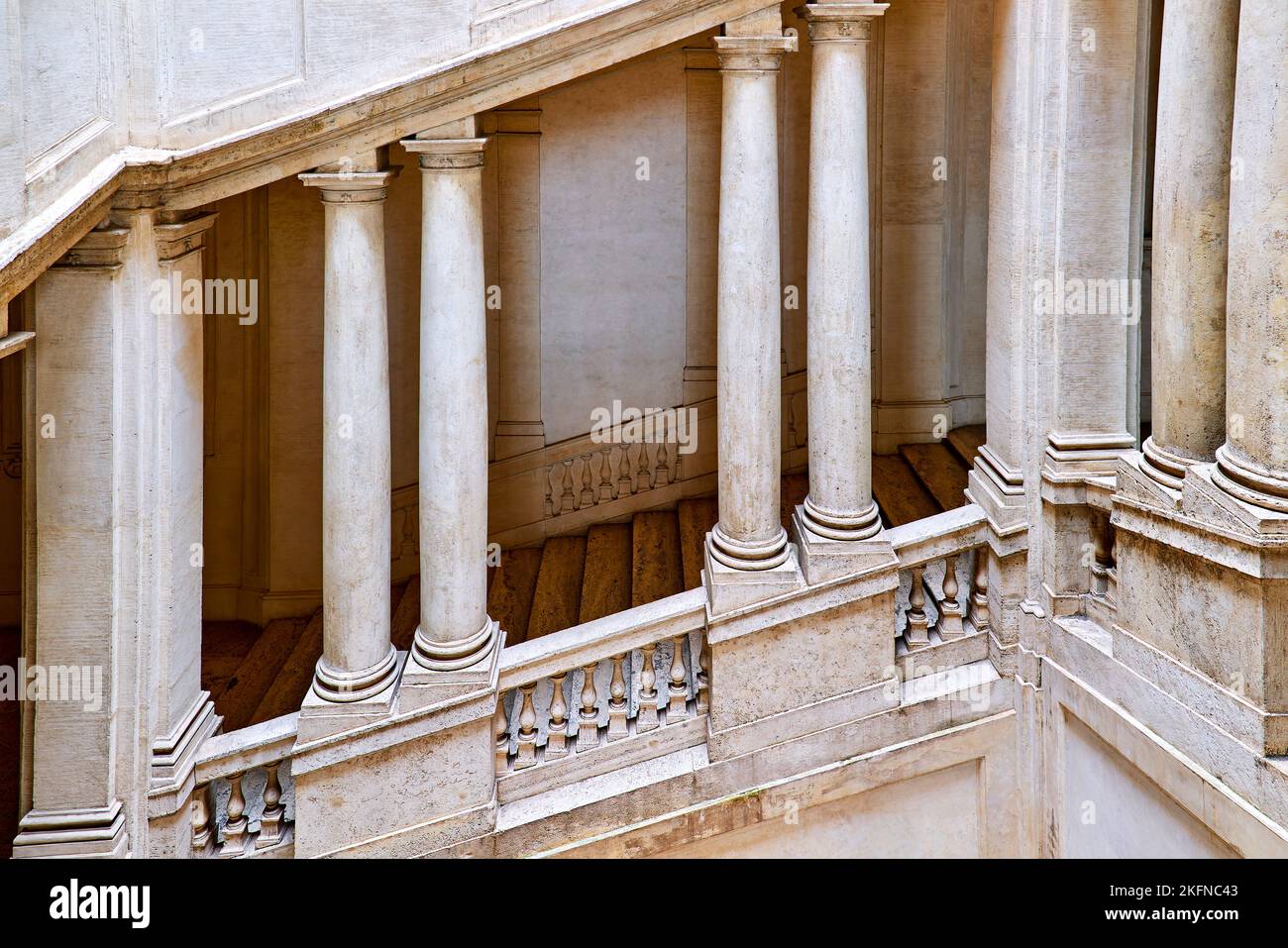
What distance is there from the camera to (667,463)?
43.1 ft

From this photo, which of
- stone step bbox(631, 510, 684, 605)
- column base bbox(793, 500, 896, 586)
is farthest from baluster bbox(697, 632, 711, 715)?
stone step bbox(631, 510, 684, 605)

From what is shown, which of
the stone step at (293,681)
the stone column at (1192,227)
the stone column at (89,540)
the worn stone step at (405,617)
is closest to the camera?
the stone column at (1192,227)

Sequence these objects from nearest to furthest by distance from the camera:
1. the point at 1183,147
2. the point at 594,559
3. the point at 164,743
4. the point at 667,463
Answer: the point at 1183,147 → the point at 164,743 → the point at 594,559 → the point at 667,463

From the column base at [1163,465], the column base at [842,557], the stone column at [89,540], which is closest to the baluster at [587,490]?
the column base at [842,557]

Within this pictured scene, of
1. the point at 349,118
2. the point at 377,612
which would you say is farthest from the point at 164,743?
the point at 349,118

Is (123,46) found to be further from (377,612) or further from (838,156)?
(838,156)

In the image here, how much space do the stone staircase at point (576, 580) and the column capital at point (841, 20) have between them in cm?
394

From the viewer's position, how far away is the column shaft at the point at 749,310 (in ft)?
28.7

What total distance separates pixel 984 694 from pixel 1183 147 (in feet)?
11.8

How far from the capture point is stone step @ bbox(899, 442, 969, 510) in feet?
37.9

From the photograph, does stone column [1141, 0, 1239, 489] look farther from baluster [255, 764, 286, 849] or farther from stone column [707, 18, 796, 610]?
baluster [255, 764, 286, 849]

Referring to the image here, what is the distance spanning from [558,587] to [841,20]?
5.28 m

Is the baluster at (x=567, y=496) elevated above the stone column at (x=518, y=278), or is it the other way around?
the stone column at (x=518, y=278)

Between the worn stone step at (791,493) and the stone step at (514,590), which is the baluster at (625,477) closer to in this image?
the stone step at (514,590)
